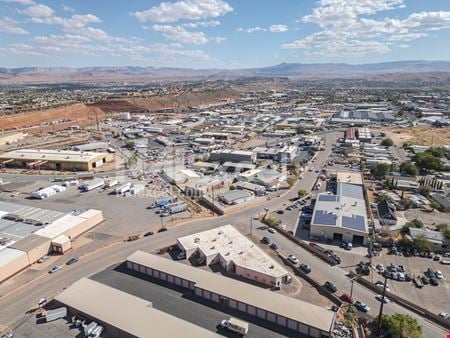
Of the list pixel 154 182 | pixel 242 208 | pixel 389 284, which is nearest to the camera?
pixel 389 284

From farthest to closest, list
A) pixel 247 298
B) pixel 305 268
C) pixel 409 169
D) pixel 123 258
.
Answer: pixel 409 169
pixel 123 258
pixel 305 268
pixel 247 298

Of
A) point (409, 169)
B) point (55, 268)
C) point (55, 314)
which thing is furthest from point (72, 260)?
point (409, 169)

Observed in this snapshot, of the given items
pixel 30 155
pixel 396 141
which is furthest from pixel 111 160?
pixel 396 141

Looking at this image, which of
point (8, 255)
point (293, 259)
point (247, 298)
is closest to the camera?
point (247, 298)

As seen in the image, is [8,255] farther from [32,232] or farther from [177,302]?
[177,302]

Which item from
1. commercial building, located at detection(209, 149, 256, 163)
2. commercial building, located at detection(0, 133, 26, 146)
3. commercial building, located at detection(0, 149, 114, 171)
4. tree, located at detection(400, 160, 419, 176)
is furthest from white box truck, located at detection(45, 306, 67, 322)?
commercial building, located at detection(0, 133, 26, 146)

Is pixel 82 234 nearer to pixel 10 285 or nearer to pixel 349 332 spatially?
pixel 10 285

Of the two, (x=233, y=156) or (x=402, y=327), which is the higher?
(x=233, y=156)
